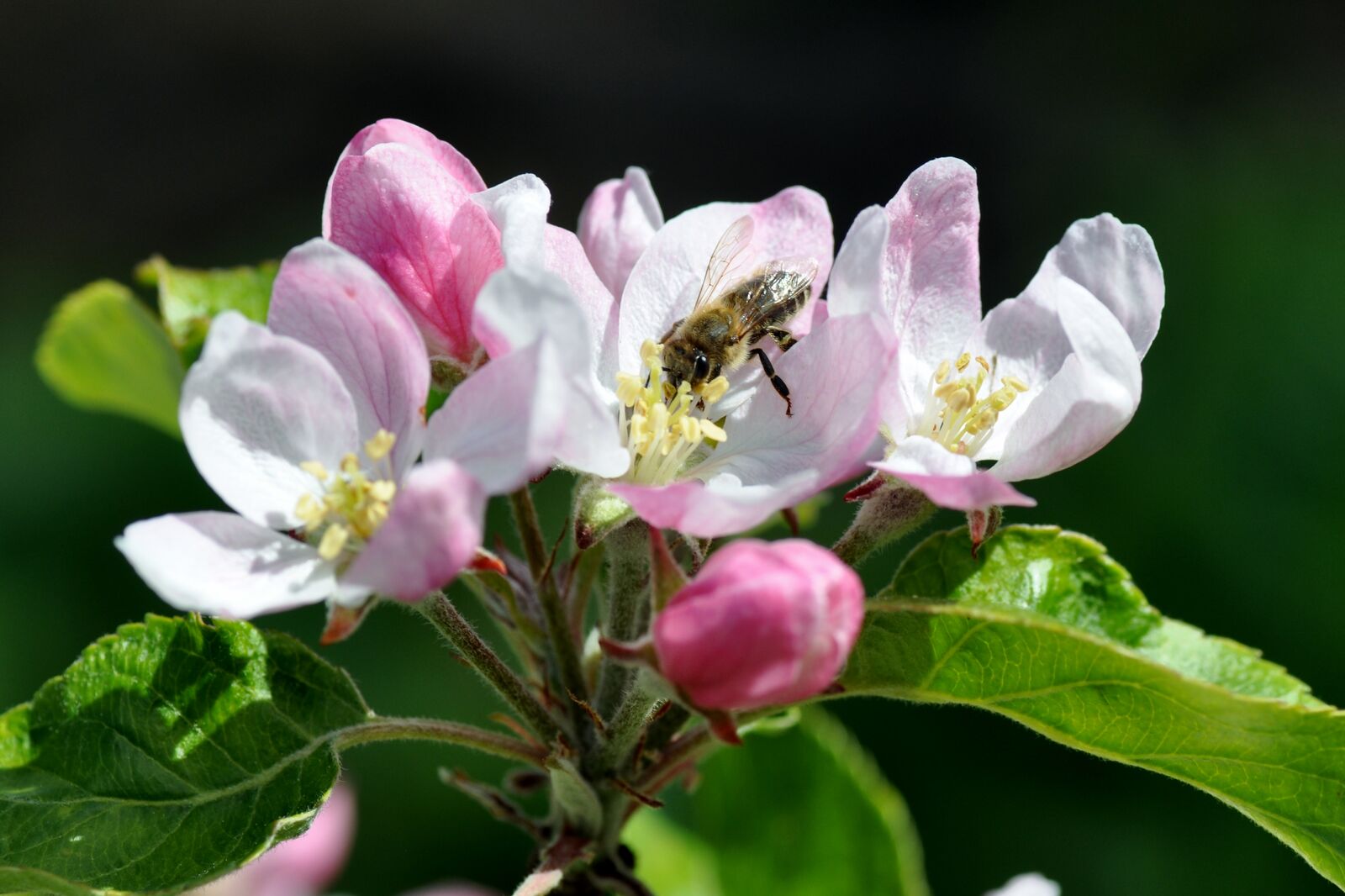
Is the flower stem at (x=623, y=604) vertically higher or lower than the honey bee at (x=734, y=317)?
lower

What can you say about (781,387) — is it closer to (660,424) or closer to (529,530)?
(660,424)

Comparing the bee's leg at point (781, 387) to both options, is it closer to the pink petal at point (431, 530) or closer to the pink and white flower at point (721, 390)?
the pink and white flower at point (721, 390)

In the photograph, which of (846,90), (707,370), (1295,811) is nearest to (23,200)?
(846,90)

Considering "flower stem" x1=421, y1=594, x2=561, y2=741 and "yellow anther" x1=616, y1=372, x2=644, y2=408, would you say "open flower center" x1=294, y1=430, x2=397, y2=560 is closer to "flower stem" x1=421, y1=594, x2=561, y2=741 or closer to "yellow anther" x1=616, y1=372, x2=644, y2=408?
"flower stem" x1=421, y1=594, x2=561, y2=741

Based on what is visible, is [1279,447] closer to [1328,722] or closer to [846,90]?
[1328,722]

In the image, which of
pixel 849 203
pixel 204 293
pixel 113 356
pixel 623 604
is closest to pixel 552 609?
pixel 623 604

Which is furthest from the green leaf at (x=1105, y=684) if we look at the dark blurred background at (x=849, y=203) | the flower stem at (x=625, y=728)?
the dark blurred background at (x=849, y=203)
